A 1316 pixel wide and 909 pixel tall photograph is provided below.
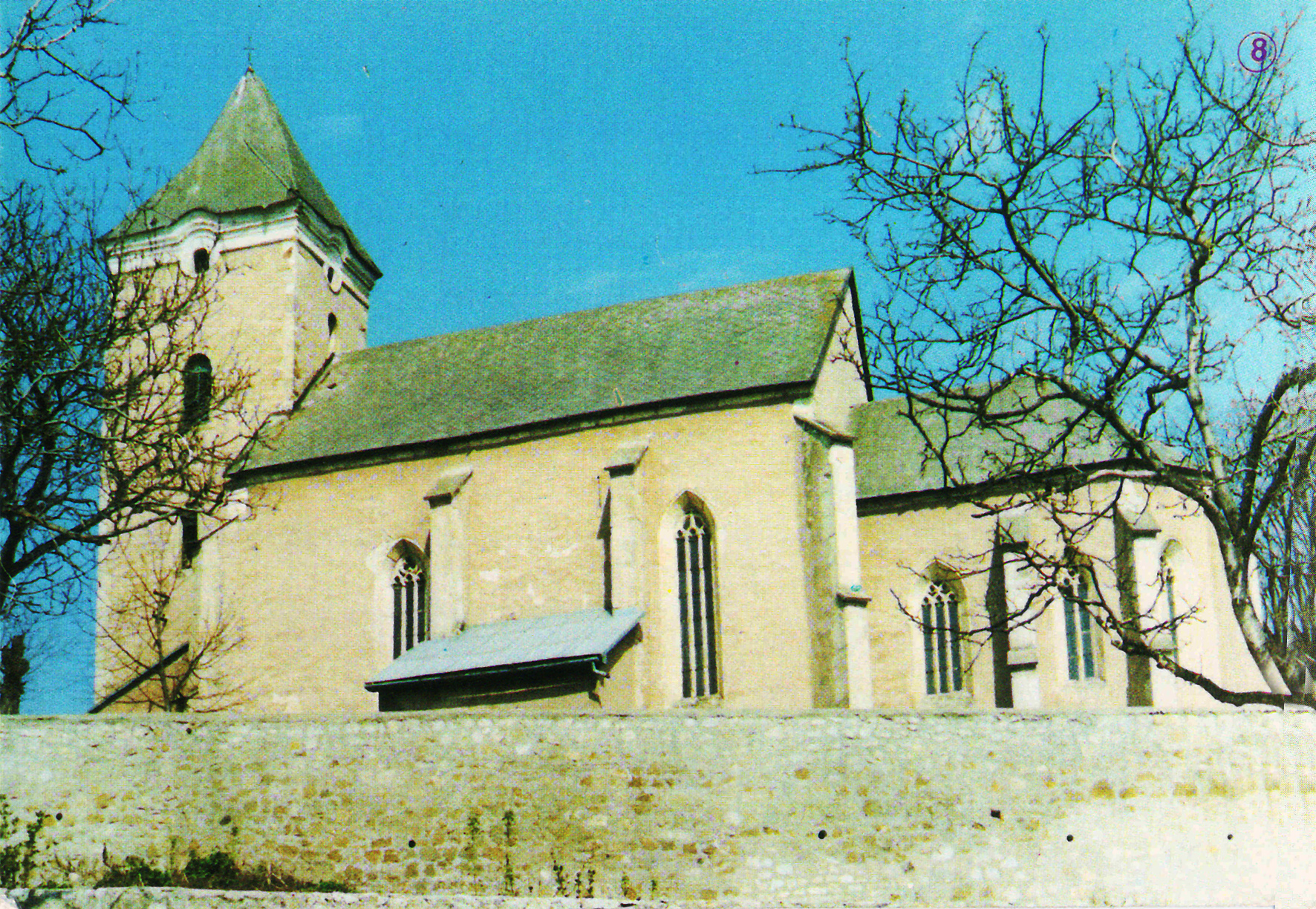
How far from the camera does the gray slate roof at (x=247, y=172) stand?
32281 millimetres

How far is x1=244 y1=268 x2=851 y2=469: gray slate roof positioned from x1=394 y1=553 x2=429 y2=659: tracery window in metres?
2.66

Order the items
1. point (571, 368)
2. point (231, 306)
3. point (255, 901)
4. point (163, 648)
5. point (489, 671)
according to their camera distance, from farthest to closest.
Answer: point (231, 306) → point (163, 648) → point (571, 368) → point (489, 671) → point (255, 901)

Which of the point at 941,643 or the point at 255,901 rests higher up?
the point at 941,643

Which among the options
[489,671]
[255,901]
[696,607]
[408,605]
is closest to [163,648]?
[408,605]

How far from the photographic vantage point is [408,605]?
26.1 m

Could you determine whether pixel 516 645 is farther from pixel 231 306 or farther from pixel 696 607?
pixel 231 306

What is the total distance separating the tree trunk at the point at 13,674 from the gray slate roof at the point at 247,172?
11.1 meters

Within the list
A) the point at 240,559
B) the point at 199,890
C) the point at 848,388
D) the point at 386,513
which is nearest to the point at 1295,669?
the point at 199,890

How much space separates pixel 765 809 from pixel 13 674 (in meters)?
20.2

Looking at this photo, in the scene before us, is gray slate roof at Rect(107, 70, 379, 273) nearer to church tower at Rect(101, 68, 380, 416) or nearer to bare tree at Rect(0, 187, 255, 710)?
church tower at Rect(101, 68, 380, 416)

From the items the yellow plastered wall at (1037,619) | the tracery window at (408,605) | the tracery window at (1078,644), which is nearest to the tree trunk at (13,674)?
the tracery window at (408,605)

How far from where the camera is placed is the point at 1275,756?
1339 centimetres

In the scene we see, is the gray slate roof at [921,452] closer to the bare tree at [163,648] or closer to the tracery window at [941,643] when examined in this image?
the tracery window at [941,643]

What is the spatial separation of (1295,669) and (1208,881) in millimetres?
2633
